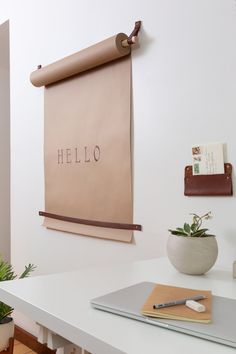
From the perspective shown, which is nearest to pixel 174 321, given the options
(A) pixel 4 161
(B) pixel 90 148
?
(B) pixel 90 148

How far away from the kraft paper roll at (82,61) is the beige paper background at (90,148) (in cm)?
4

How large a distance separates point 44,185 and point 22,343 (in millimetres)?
1051

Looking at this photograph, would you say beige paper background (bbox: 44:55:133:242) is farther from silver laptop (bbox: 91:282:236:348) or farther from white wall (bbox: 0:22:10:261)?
white wall (bbox: 0:22:10:261)

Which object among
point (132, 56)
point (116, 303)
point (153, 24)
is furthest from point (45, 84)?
point (116, 303)

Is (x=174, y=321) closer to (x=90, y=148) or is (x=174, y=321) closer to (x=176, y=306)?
(x=176, y=306)

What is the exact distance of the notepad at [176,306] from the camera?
0.60m

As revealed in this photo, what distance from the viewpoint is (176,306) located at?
0.65 m

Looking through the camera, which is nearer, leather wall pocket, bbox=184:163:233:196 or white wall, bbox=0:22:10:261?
leather wall pocket, bbox=184:163:233:196

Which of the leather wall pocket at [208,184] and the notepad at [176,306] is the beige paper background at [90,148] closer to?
the leather wall pocket at [208,184]

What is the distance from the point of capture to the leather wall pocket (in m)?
1.18

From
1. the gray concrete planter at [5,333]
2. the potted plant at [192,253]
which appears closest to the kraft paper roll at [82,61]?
the potted plant at [192,253]

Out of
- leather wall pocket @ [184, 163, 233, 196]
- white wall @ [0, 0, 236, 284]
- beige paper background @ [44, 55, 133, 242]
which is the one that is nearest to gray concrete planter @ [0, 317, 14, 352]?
white wall @ [0, 0, 236, 284]

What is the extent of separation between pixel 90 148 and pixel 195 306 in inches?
48.4

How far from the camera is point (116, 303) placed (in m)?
0.69
